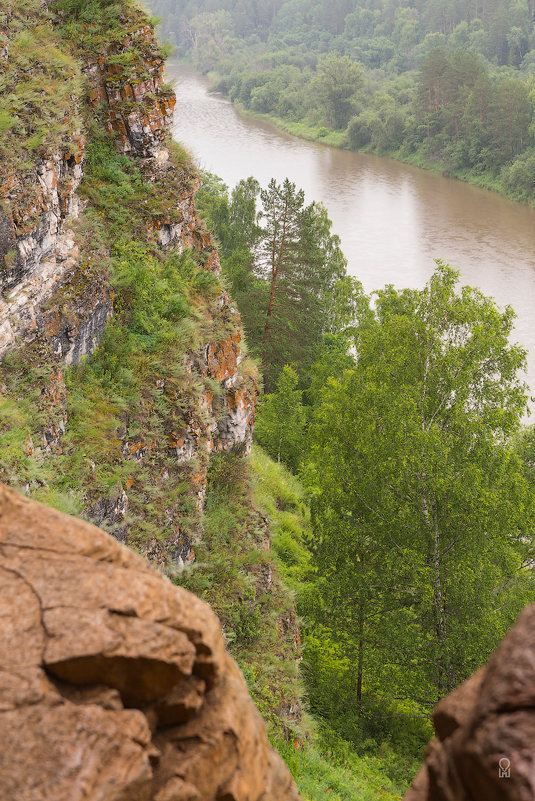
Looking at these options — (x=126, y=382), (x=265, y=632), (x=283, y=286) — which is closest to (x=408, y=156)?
(x=283, y=286)

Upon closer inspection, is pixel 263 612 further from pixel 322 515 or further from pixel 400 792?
pixel 400 792

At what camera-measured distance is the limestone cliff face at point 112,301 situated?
10641 millimetres

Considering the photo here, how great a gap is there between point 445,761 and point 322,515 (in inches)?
486

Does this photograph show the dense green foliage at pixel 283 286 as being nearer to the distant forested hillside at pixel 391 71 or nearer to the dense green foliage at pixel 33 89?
the dense green foliage at pixel 33 89

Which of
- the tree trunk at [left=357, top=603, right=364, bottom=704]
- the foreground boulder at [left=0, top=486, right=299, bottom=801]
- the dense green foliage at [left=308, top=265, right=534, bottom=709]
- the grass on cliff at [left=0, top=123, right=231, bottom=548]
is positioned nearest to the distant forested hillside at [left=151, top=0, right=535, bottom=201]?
the grass on cliff at [left=0, top=123, right=231, bottom=548]

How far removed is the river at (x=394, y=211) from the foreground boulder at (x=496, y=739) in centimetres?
3073

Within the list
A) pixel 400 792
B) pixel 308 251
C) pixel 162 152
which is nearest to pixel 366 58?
pixel 308 251

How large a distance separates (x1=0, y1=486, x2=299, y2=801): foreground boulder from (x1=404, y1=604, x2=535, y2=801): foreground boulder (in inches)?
45.9

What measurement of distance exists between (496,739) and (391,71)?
12356cm

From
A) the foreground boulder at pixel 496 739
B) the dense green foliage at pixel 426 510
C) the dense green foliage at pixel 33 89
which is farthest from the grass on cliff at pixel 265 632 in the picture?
→ the foreground boulder at pixel 496 739

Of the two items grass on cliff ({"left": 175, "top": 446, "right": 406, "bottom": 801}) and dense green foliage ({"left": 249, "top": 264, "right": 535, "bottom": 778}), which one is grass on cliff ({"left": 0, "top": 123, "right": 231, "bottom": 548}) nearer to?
grass on cliff ({"left": 175, "top": 446, "right": 406, "bottom": 801})

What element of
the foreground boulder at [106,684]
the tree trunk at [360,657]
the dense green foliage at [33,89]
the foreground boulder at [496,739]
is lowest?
the tree trunk at [360,657]

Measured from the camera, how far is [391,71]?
4397 inches

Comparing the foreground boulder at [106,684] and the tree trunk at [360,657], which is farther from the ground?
the foreground boulder at [106,684]
